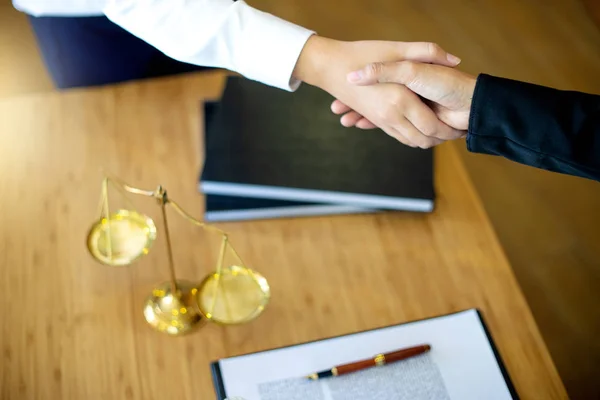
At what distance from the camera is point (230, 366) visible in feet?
2.38

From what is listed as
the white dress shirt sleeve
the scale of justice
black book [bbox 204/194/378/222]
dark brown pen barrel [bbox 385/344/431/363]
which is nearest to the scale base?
the scale of justice

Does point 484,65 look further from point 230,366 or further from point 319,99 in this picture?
point 230,366

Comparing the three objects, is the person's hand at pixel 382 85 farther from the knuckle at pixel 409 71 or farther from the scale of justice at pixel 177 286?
the scale of justice at pixel 177 286

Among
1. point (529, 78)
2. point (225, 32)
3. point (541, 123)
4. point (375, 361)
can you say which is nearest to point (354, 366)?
point (375, 361)

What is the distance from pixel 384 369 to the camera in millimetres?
730

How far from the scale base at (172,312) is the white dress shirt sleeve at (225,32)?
13.6 inches

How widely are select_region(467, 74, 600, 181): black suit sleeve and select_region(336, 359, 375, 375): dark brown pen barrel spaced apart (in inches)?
13.0

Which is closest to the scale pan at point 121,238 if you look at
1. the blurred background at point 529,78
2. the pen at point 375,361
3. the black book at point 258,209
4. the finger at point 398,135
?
the black book at point 258,209

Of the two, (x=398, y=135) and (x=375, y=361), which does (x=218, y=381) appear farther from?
(x=398, y=135)

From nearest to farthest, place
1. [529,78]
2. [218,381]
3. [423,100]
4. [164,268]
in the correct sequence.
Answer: [218,381] < [164,268] < [423,100] < [529,78]

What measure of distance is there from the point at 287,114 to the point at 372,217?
0.72 feet

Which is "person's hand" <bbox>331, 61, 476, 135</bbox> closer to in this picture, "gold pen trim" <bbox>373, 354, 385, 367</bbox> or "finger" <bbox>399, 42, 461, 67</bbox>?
"finger" <bbox>399, 42, 461, 67</bbox>

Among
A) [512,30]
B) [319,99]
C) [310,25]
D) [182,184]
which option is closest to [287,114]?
[319,99]

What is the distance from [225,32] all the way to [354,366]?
50cm
